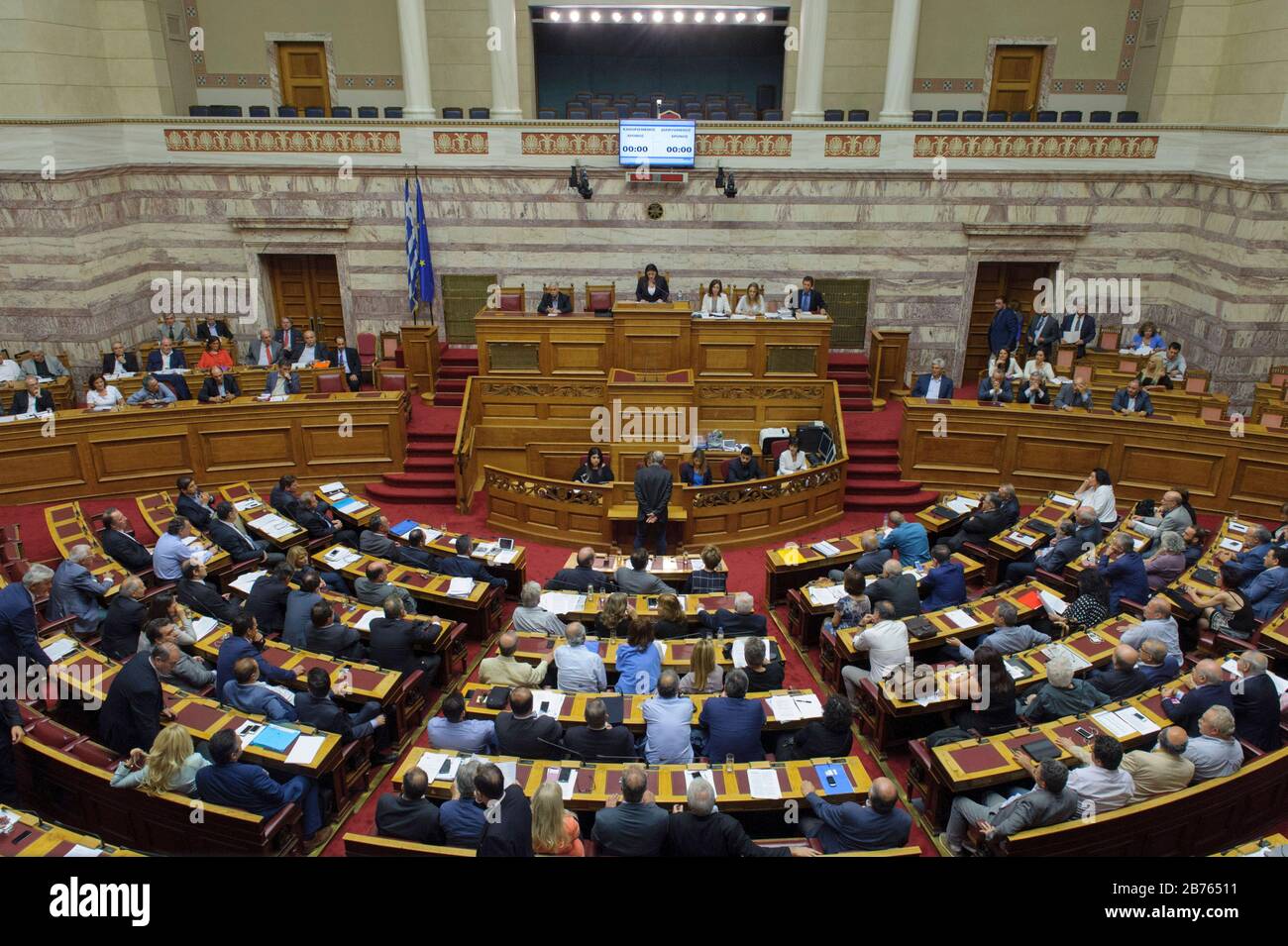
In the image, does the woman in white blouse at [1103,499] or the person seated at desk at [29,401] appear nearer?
the woman in white blouse at [1103,499]

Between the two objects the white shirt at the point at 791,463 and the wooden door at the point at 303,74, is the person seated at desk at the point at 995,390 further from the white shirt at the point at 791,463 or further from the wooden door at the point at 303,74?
the wooden door at the point at 303,74

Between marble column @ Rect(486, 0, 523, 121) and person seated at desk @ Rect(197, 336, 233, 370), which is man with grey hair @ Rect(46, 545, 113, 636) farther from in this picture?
marble column @ Rect(486, 0, 523, 121)

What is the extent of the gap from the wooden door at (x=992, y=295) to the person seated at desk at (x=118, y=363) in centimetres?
1442

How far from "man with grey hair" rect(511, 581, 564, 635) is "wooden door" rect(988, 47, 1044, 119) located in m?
14.9

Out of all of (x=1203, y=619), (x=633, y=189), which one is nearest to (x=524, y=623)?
(x=1203, y=619)

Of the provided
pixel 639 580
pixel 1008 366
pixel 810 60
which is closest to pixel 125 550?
pixel 639 580

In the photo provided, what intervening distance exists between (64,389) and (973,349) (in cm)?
1578

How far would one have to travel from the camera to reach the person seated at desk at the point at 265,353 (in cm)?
1345

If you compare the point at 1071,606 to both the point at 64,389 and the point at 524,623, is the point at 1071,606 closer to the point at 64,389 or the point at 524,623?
the point at 524,623

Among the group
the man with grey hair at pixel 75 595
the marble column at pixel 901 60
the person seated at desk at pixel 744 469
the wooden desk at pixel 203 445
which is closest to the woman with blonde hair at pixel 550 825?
the man with grey hair at pixel 75 595

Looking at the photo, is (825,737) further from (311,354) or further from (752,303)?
(311,354)

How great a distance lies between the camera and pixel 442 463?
498 inches

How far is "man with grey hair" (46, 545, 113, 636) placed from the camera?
771 centimetres

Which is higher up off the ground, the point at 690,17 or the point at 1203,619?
the point at 690,17
